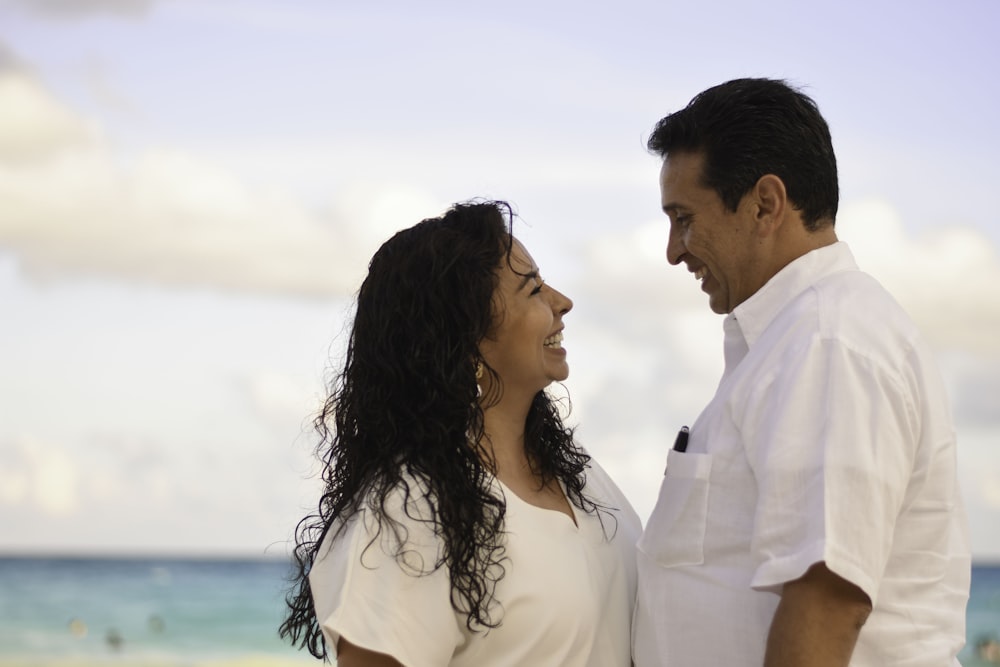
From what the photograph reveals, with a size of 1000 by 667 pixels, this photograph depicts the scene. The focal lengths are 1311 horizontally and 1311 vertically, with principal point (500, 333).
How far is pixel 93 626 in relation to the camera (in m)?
22.4

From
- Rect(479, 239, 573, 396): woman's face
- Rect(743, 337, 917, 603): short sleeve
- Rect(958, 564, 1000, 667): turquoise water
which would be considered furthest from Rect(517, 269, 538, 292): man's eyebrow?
Rect(958, 564, 1000, 667): turquoise water

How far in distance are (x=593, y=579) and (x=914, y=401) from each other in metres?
1.07

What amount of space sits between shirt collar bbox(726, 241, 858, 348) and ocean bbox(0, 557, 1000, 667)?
52.1 ft

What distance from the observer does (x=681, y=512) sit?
9.29 feet

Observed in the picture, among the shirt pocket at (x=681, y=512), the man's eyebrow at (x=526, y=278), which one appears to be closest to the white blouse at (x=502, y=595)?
the shirt pocket at (x=681, y=512)

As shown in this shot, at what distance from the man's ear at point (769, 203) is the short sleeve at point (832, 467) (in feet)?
1.44

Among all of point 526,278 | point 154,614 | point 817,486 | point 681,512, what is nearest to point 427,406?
point 526,278

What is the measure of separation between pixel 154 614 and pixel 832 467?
22917 millimetres

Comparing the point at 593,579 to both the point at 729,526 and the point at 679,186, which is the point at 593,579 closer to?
the point at 729,526

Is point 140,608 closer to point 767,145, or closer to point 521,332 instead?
point 521,332

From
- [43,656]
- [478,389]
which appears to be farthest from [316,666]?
[478,389]

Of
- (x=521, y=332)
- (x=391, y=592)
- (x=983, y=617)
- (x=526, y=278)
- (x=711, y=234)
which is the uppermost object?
(x=711, y=234)

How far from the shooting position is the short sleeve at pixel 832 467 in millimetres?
2398

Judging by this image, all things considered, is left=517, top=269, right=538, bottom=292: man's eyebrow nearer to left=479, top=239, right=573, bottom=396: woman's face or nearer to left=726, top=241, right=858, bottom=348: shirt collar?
left=479, top=239, right=573, bottom=396: woman's face
